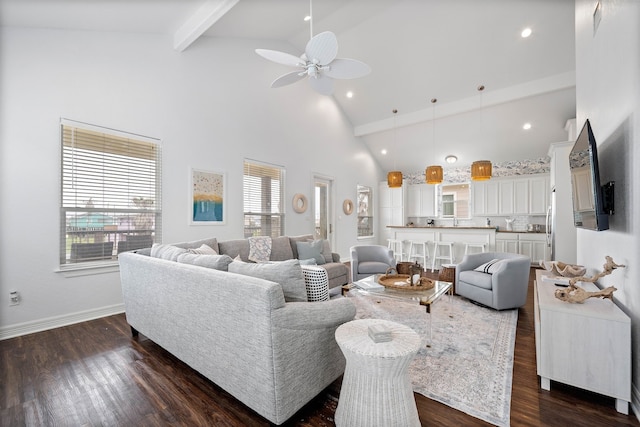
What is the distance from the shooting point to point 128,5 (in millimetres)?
3059

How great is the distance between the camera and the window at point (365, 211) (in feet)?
26.0

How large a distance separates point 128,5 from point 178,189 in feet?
7.13

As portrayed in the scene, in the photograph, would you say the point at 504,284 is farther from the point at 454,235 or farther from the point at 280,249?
the point at 280,249

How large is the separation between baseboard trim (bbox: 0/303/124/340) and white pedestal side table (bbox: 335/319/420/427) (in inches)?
130

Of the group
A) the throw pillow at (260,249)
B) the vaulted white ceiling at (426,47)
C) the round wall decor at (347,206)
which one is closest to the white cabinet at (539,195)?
the vaulted white ceiling at (426,47)

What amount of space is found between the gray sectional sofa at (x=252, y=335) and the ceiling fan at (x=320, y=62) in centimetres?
189

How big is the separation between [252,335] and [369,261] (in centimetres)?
330

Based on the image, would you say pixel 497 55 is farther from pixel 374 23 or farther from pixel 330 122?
pixel 330 122

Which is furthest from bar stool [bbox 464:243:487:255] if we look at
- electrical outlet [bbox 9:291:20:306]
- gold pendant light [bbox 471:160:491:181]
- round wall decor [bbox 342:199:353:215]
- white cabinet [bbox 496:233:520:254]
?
electrical outlet [bbox 9:291:20:306]

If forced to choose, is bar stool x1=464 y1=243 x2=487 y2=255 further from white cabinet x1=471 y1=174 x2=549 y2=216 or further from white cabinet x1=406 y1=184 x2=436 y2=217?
white cabinet x1=406 y1=184 x2=436 y2=217

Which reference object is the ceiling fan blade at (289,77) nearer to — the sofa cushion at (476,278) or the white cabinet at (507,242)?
the sofa cushion at (476,278)

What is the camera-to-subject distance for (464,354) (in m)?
2.33

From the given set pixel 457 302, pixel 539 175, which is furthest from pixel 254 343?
pixel 539 175

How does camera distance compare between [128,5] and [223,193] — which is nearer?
[128,5]
